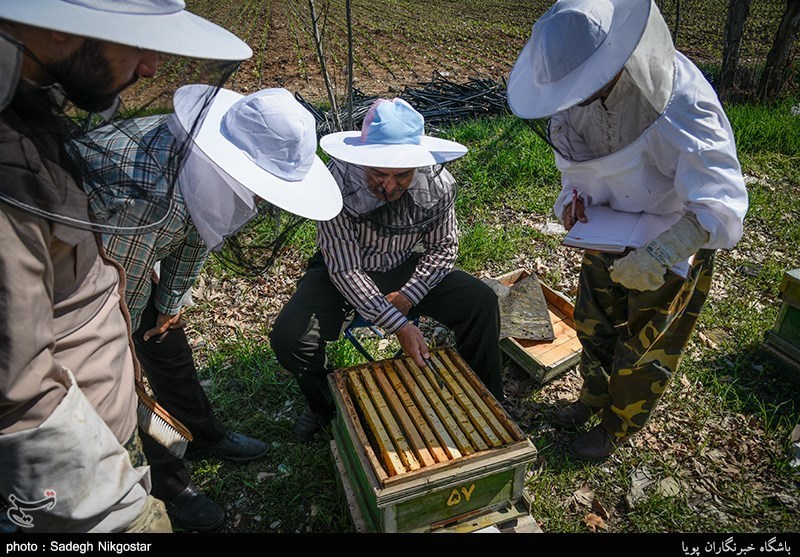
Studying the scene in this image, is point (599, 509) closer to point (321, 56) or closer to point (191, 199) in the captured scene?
point (191, 199)

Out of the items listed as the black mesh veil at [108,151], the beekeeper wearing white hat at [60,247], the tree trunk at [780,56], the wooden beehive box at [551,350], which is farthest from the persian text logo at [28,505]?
the tree trunk at [780,56]

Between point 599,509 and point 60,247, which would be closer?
point 60,247

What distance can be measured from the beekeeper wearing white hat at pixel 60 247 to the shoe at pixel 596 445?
6.99 feet

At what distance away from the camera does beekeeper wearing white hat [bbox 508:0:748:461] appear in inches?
67.8

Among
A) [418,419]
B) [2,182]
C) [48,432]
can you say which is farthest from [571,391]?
[2,182]

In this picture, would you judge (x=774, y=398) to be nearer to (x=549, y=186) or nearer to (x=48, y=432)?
(x=549, y=186)

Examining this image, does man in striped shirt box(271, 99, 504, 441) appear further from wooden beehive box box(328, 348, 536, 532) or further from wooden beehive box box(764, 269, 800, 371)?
wooden beehive box box(764, 269, 800, 371)

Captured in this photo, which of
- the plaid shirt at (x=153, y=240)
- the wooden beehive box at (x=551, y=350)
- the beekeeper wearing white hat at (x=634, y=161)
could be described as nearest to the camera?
the plaid shirt at (x=153, y=240)

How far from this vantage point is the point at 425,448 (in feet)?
6.44

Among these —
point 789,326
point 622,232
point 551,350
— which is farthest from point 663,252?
point 789,326

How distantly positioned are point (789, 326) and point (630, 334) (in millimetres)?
1397

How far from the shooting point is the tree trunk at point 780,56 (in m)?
6.38

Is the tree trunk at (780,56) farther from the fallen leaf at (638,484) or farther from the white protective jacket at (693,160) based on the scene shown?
the fallen leaf at (638,484)

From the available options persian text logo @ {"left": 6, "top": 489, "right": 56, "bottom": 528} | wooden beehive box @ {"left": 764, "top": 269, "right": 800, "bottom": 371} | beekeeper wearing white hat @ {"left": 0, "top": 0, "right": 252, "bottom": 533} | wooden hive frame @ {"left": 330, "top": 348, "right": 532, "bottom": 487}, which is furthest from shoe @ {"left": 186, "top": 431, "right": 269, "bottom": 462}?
wooden beehive box @ {"left": 764, "top": 269, "right": 800, "bottom": 371}
